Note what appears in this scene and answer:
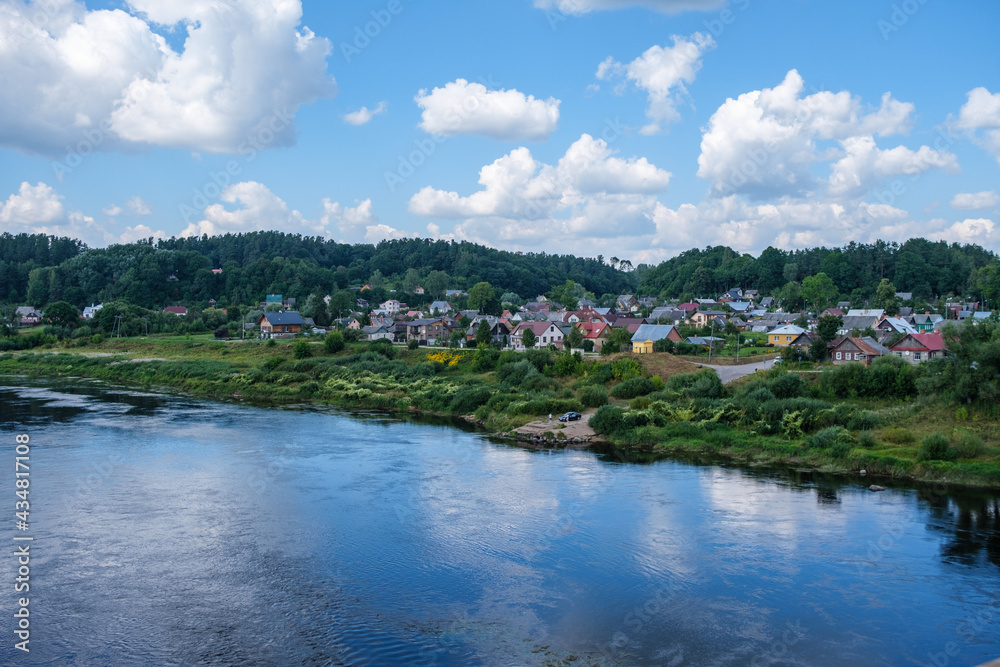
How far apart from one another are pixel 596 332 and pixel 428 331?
417 inches

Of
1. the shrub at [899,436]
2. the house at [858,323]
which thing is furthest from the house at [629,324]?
the shrub at [899,436]

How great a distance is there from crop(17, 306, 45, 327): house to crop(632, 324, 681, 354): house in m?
47.6

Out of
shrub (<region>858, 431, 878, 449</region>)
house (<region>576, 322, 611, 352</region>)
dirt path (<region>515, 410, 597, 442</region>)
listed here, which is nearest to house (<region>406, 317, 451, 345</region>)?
house (<region>576, 322, 611, 352</region>)

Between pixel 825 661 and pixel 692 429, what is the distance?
1187cm

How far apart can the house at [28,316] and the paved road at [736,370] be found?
52459 millimetres

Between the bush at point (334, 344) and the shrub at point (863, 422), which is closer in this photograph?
the shrub at point (863, 422)

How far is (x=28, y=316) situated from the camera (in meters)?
58.0

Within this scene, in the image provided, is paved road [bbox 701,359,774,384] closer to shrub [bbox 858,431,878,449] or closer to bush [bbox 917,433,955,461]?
shrub [bbox 858,431,878,449]

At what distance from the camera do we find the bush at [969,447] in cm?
1636

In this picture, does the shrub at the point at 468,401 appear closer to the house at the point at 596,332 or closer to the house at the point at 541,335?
the house at the point at 596,332

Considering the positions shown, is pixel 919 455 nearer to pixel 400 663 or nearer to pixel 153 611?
pixel 400 663

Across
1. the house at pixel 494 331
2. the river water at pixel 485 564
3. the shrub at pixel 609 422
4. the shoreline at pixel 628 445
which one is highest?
the house at pixel 494 331

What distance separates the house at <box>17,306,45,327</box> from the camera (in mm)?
56188

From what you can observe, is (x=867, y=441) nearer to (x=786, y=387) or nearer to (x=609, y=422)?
(x=786, y=387)
